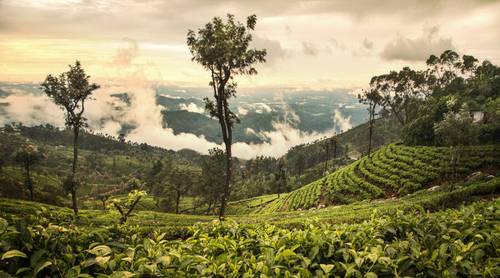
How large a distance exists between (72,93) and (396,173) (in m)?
43.0

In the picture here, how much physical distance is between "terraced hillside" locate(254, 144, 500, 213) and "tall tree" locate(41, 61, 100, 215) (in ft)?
118

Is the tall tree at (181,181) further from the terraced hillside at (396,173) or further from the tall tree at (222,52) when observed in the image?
the tall tree at (222,52)

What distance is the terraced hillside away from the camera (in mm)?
41259

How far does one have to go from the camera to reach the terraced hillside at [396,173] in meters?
41.3

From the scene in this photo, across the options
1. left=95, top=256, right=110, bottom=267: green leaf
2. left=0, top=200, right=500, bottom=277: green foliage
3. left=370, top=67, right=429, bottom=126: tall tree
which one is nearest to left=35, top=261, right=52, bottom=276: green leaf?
left=0, top=200, right=500, bottom=277: green foliage

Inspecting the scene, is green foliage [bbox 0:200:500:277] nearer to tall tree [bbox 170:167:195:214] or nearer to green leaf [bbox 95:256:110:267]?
green leaf [bbox 95:256:110:267]

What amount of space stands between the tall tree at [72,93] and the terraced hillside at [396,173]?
3601cm

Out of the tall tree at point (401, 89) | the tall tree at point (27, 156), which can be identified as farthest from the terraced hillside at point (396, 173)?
the tall tree at point (27, 156)

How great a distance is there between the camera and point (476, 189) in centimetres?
2575

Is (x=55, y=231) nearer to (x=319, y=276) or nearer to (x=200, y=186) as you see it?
(x=319, y=276)

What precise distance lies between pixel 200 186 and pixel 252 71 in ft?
223

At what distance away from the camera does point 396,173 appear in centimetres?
4834

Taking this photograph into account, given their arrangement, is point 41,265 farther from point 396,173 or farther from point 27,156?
point 27,156

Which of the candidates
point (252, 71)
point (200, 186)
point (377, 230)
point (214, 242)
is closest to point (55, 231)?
point (214, 242)
